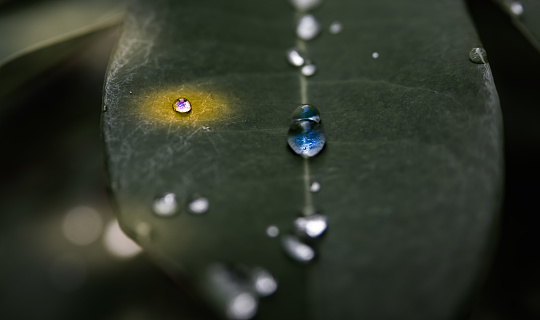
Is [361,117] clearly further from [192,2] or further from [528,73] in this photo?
[528,73]

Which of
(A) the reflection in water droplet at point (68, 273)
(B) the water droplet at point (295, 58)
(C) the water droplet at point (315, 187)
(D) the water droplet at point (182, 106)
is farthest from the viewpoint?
(A) the reflection in water droplet at point (68, 273)

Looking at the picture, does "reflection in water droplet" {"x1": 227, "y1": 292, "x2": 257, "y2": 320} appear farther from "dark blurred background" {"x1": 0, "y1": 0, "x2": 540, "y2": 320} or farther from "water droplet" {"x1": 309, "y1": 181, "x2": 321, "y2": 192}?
"dark blurred background" {"x1": 0, "y1": 0, "x2": 540, "y2": 320}

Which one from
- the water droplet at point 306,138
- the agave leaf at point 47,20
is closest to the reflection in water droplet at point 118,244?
the agave leaf at point 47,20

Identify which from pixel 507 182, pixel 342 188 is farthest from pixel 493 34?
pixel 342 188

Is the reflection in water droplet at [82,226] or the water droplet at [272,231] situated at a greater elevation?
the water droplet at [272,231]

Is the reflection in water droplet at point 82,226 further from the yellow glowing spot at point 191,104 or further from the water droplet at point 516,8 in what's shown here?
the water droplet at point 516,8
